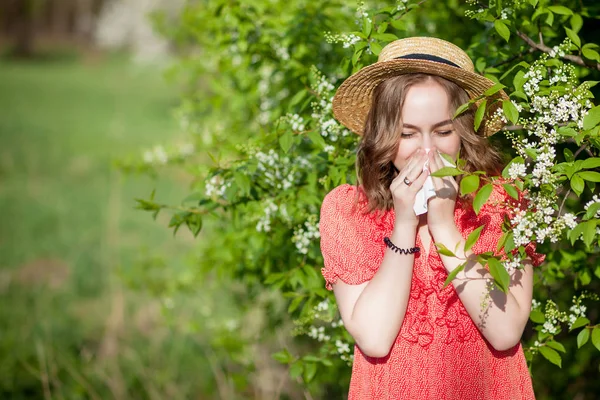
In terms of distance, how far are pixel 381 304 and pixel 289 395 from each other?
8.43ft

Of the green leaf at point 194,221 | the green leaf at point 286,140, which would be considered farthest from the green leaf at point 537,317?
the green leaf at point 194,221

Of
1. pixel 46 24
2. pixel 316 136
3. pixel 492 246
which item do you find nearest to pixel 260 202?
pixel 316 136

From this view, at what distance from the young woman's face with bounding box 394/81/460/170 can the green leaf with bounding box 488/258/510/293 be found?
47cm

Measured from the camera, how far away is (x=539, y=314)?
2.24 m

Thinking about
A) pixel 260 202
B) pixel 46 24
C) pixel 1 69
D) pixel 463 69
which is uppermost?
pixel 463 69

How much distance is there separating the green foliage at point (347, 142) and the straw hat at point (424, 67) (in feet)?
0.17

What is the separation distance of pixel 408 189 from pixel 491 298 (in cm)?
39

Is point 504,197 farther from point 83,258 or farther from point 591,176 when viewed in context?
point 83,258

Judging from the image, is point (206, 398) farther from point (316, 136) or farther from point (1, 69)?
point (1, 69)

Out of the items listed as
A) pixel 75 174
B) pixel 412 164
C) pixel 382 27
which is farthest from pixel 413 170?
pixel 75 174

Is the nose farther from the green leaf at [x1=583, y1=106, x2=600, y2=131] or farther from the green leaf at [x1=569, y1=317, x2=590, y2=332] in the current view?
the green leaf at [x1=569, y1=317, x2=590, y2=332]

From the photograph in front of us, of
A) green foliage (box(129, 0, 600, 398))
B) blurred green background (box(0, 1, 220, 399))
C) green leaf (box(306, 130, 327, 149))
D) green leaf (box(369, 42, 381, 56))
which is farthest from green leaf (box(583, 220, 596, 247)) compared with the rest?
blurred green background (box(0, 1, 220, 399))

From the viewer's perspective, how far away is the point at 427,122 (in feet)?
6.48

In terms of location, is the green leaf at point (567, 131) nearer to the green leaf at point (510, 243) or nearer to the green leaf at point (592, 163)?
the green leaf at point (592, 163)
